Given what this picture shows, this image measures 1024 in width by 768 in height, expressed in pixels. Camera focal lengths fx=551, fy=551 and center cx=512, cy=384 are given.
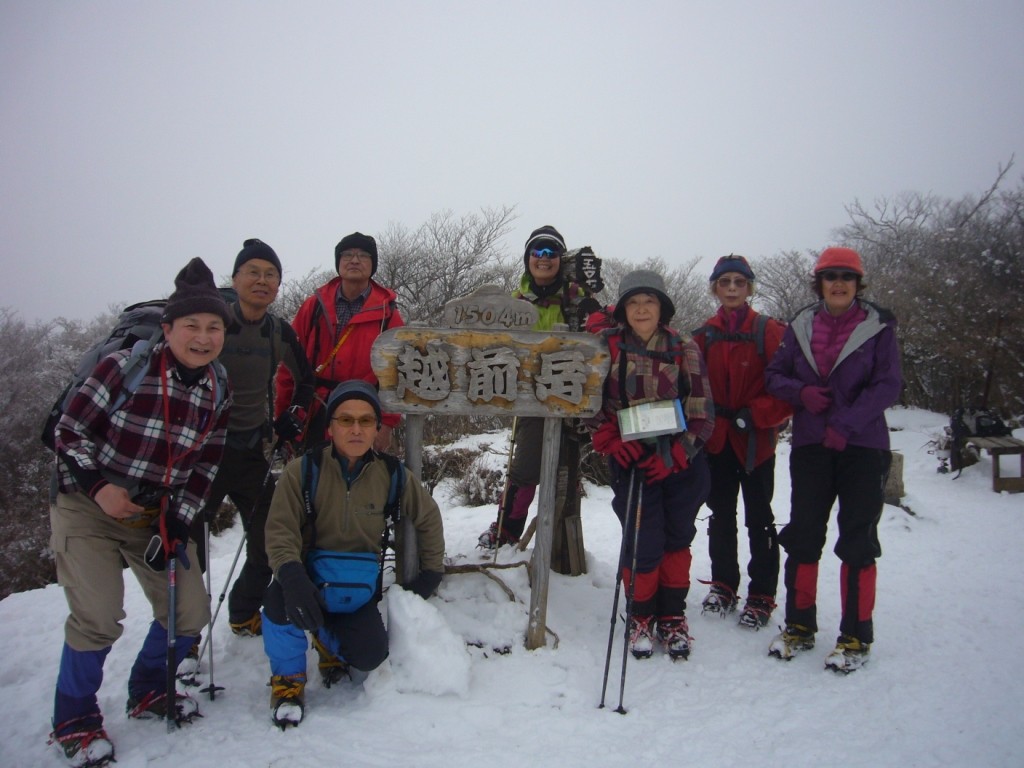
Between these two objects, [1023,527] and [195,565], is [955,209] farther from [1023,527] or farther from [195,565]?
[195,565]

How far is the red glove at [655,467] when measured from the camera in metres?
3.10

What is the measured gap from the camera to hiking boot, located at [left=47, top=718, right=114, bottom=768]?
2211 millimetres

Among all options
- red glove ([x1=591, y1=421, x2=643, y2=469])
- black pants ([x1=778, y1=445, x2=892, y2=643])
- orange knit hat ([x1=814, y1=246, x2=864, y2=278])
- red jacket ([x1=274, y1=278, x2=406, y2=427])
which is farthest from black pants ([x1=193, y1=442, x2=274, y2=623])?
orange knit hat ([x1=814, y1=246, x2=864, y2=278])

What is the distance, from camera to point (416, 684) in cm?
273

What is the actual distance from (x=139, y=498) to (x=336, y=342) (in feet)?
4.60

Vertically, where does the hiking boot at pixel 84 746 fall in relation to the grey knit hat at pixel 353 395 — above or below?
below

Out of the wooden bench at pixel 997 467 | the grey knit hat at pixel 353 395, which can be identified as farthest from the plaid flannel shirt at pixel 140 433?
the wooden bench at pixel 997 467

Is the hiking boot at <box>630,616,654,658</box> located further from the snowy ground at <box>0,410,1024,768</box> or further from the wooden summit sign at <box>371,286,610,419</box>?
the wooden summit sign at <box>371,286,610,419</box>

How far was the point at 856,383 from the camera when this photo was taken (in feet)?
10.1

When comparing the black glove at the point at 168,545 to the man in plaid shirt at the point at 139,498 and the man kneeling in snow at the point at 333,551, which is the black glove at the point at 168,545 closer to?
the man in plaid shirt at the point at 139,498

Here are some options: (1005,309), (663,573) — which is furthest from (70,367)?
(1005,309)

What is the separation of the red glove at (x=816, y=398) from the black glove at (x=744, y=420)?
13.5 inches

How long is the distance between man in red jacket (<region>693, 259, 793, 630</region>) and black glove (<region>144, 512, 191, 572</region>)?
9.76 feet

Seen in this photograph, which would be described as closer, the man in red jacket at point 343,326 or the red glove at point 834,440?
the red glove at point 834,440
